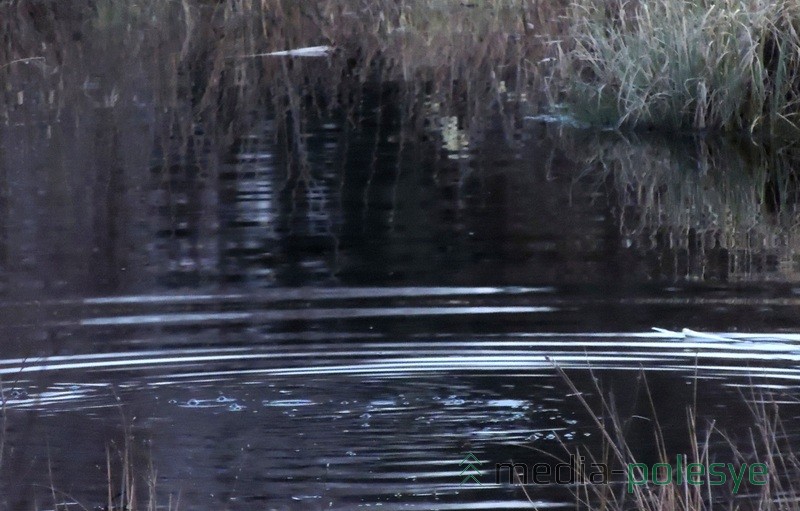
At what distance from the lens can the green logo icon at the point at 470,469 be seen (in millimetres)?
4674

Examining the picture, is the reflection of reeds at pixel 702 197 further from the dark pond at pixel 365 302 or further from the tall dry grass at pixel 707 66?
the tall dry grass at pixel 707 66

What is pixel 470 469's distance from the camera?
4.75 metres

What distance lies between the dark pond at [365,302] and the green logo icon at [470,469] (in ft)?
0.09

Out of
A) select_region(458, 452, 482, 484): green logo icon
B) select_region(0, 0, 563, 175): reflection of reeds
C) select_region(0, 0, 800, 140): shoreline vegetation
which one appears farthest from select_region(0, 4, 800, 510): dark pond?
select_region(0, 0, 563, 175): reflection of reeds

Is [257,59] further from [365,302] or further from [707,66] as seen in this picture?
[365,302]

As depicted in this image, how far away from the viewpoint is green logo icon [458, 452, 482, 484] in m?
4.67

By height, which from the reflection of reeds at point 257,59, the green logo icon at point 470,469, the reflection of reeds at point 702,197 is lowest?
the reflection of reeds at point 702,197

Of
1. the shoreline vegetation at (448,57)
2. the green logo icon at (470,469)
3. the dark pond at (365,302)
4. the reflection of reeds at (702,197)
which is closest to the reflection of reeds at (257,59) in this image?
the shoreline vegetation at (448,57)

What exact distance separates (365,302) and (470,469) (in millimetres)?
2515

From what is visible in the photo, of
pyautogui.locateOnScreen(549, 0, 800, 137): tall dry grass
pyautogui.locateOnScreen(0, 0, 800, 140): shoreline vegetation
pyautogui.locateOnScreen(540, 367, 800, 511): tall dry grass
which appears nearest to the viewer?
pyautogui.locateOnScreen(540, 367, 800, 511): tall dry grass

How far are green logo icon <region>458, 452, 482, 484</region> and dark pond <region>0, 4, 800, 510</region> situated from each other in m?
0.03

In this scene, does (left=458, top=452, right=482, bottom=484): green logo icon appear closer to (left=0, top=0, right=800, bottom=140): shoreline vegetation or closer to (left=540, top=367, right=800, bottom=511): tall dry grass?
(left=540, top=367, right=800, bottom=511): tall dry grass

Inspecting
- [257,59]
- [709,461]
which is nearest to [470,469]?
[709,461]

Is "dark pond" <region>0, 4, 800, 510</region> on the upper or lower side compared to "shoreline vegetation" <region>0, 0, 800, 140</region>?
lower
